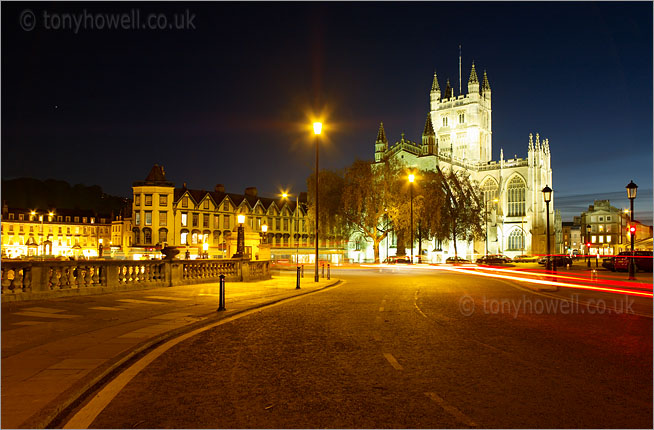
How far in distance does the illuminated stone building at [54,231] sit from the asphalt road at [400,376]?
89.7m

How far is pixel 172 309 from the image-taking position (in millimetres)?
14023

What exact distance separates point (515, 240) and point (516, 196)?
8.02 meters

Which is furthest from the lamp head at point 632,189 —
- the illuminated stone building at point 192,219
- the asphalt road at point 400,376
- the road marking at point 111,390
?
the illuminated stone building at point 192,219

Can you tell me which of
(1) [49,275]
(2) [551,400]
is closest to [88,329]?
(1) [49,275]

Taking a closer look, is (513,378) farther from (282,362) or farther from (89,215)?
(89,215)

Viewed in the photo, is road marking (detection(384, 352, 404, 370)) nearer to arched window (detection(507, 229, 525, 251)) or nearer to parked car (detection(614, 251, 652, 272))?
parked car (detection(614, 251, 652, 272))

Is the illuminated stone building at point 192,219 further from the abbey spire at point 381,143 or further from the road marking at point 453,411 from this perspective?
the road marking at point 453,411

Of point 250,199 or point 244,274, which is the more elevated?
point 250,199

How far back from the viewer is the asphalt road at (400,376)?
16.9 ft

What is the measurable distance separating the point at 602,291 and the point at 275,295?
13754 mm

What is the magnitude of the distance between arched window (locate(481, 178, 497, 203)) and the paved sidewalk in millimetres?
84120

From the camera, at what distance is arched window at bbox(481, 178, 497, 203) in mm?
96500

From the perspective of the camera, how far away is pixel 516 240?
308ft

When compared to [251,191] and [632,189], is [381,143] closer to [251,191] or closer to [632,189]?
[251,191]
